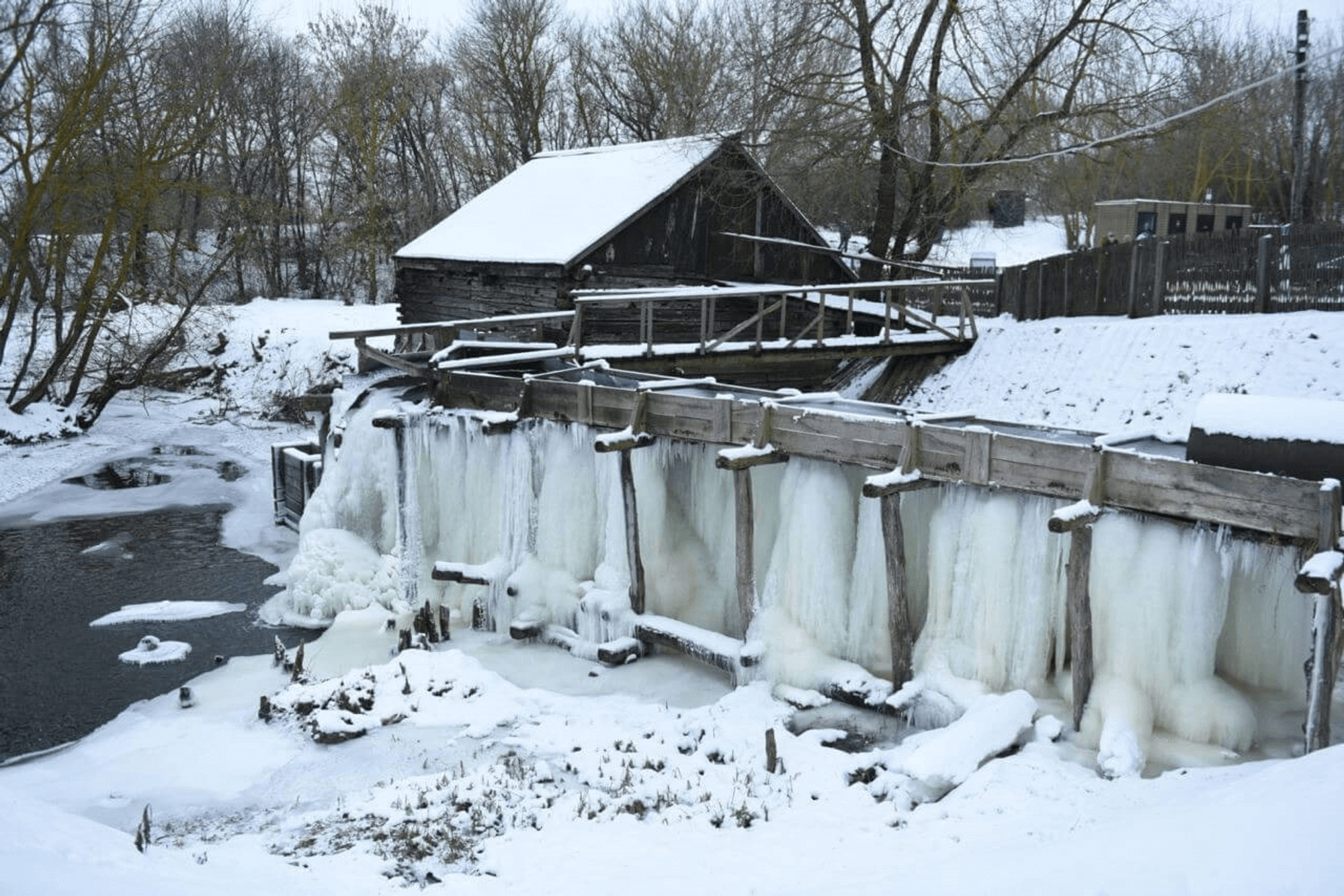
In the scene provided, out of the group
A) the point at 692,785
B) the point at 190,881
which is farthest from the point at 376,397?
the point at 190,881

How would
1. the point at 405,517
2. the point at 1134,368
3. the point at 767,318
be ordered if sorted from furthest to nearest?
the point at 767,318 < the point at 1134,368 < the point at 405,517

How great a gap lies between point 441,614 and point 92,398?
1864 cm

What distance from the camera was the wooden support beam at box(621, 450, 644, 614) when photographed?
11602 mm

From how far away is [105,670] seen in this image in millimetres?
11852

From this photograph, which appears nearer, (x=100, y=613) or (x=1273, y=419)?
(x=1273, y=419)

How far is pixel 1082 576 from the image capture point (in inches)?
329

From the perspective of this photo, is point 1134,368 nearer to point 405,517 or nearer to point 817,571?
point 817,571

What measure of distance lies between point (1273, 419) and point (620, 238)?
485 inches

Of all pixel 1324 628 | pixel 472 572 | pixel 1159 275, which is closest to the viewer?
pixel 1324 628

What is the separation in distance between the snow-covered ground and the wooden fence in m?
10.5

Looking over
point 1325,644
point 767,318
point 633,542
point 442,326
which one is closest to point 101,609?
point 442,326

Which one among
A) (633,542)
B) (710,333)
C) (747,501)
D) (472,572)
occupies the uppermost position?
(710,333)

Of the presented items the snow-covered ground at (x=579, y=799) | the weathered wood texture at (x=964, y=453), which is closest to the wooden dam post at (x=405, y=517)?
the snow-covered ground at (x=579, y=799)

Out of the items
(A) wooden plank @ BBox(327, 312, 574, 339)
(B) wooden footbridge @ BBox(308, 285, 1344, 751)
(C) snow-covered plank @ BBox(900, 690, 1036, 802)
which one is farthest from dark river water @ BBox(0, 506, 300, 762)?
(C) snow-covered plank @ BBox(900, 690, 1036, 802)
